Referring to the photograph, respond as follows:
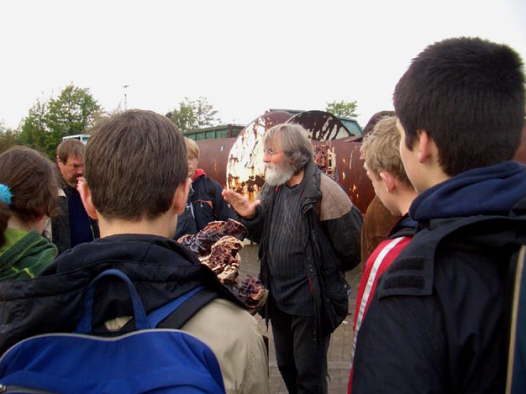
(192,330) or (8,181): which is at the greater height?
(8,181)

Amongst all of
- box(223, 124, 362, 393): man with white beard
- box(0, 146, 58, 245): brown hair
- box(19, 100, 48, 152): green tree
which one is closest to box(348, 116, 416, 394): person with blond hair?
box(223, 124, 362, 393): man with white beard

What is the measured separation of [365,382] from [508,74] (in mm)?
871

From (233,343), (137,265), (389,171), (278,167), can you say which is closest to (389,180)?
(389,171)

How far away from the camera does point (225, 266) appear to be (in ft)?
5.91

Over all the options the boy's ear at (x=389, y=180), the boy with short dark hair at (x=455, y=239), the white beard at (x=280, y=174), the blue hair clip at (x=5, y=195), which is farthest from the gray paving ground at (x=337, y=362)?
the boy with short dark hair at (x=455, y=239)

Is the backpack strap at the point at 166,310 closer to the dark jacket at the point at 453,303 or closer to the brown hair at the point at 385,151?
the dark jacket at the point at 453,303

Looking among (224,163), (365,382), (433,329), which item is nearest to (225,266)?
(365,382)

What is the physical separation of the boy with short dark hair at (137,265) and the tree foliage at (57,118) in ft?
103

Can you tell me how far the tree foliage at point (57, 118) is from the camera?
3108cm

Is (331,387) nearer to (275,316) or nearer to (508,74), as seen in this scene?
(275,316)

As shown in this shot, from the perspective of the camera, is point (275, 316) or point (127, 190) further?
point (275, 316)

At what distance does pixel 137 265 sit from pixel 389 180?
1.10 metres

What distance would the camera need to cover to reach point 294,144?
3.09 meters

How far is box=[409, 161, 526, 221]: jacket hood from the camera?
1.02m
